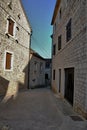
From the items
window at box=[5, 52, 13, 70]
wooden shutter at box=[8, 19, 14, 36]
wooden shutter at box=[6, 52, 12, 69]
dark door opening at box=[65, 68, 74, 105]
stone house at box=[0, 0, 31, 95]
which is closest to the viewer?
dark door opening at box=[65, 68, 74, 105]

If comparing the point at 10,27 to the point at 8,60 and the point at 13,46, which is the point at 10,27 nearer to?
the point at 13,46

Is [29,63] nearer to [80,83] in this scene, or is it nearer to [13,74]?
[13,74]

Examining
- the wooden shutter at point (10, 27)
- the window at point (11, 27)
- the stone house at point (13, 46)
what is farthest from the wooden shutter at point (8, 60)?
the wooden shutter at point (10, 27)

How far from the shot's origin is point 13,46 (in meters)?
13.0

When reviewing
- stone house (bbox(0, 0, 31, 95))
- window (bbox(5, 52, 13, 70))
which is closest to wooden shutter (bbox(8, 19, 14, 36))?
stone house (bbox(0, 0, 31, 95))

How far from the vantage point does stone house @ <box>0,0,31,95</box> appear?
11.1 m

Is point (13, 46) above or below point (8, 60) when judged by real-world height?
above

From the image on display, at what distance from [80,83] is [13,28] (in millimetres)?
8480

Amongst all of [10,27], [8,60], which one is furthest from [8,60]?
[10,27]

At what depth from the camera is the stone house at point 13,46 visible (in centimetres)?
1109

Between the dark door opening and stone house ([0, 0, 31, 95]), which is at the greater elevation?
stone house ([0, 0, 31, 95])

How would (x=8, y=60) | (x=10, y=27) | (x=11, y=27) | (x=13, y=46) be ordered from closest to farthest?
(x=8, y=60)
(x=10, y=27)
(x=11, y=27)
(x=13, y=46)

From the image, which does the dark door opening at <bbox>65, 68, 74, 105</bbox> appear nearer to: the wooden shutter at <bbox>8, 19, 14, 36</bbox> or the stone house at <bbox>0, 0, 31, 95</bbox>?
the stone house at <bbox>0, 0, 31, 95</bbox>

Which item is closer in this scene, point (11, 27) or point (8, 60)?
point (8, 60)
